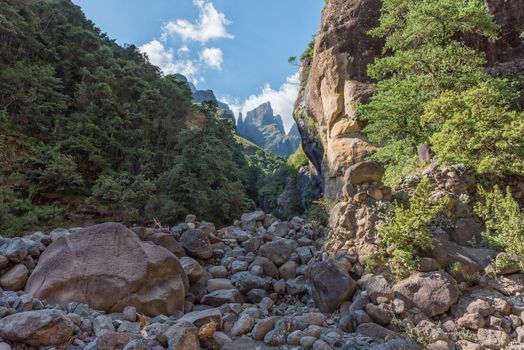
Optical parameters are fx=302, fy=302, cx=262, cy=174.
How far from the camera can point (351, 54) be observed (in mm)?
17000

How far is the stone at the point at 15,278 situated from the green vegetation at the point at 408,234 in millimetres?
6323

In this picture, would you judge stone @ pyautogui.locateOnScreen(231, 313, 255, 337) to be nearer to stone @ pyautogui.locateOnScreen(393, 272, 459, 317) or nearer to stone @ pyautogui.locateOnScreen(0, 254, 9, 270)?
stone @ pyautogui.locateOnScreen(393, 272, 459, 317)

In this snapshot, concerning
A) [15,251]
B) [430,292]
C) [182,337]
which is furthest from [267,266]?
[15,251]

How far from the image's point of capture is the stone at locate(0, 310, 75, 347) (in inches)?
134

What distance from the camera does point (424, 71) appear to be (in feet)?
32.0

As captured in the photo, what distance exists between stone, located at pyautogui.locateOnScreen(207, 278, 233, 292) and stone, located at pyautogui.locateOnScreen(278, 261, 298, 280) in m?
1.25

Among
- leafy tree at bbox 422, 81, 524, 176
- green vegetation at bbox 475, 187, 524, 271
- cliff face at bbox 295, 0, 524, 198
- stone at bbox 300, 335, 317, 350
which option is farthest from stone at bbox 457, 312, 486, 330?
cliff face at bbox 295, 0, 524, 198

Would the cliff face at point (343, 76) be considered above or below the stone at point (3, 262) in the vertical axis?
above

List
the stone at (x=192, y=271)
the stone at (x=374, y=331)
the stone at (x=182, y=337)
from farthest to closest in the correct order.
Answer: the stone at (x=192, y=271)
the stone at (x=374, y=331)
the stone at (x=182, y=337)

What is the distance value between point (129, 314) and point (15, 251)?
269 centimetres

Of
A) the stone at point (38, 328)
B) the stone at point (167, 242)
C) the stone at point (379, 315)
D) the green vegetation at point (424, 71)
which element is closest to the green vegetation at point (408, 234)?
the stone at point (379, 315)

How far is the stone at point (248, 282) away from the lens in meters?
6.42

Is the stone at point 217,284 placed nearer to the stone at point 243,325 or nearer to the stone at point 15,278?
the stone at point 243,325

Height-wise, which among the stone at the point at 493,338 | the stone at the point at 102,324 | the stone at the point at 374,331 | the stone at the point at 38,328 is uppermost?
the stone at the point at 38,328
